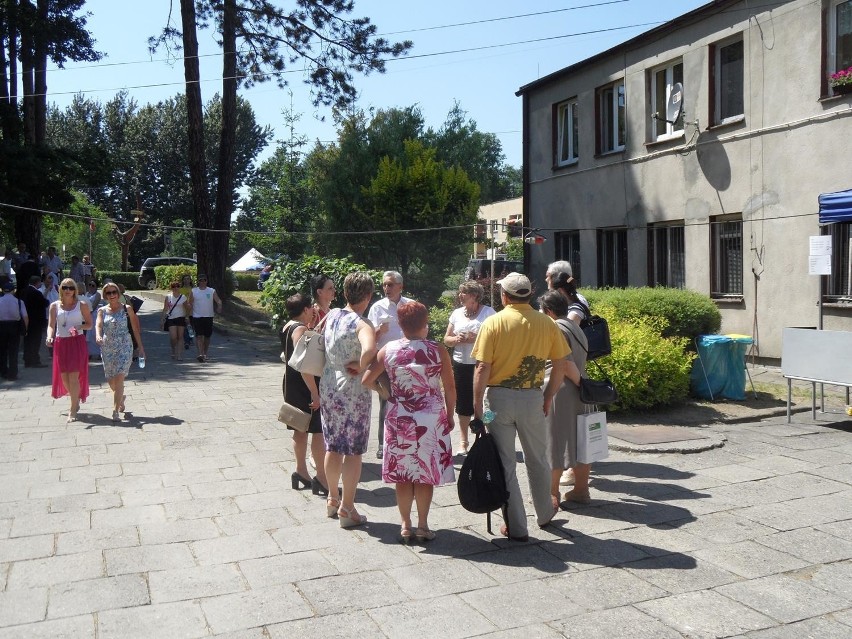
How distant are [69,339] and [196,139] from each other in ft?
43.5

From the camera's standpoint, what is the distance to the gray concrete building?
12508 millimetres

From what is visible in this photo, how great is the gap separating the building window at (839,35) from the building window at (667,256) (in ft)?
12.9

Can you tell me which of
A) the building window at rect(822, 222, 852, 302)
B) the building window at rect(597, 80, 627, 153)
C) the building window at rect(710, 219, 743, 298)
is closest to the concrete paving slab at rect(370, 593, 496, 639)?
the building window at rect(822, 222, 852, 302)

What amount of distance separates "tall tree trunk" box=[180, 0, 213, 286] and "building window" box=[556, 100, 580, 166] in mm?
8878

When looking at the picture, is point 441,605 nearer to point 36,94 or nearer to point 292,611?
point 292,611

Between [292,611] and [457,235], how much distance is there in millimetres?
20768

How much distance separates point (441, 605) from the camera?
15.0ft

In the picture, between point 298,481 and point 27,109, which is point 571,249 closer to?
point 298,481

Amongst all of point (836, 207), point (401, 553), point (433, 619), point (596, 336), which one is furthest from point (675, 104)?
point (433, 619)

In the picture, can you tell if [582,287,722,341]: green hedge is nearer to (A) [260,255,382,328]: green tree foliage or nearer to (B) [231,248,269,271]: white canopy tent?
(A) [260,255,382,328]: green tree foliage

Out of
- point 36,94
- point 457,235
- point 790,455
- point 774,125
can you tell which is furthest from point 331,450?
point 36,94

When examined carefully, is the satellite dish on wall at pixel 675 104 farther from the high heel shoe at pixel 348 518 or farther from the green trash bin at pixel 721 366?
the high heel shoe at pixel 348 518

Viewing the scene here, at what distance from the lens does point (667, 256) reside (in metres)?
16.2

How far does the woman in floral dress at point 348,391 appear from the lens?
229 inches
